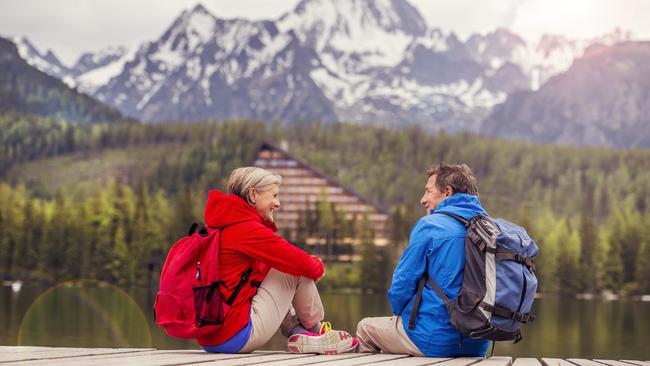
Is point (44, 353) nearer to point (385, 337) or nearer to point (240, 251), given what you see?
point (240, 251)

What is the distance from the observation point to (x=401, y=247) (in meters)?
127

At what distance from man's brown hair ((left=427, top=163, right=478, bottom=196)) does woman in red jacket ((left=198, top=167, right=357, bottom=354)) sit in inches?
52.1

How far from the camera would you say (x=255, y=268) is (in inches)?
360

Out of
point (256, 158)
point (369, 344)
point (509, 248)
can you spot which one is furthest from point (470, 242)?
point (256, 158)

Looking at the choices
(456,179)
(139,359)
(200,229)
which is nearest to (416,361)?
(456,179)

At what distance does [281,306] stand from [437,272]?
1.50m

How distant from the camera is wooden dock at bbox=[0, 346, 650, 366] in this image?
6811mm

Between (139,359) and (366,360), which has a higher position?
(139,359)

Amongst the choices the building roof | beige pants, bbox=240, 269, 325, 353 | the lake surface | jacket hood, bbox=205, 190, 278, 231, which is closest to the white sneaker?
beige pants, bbox=240, 269, 325, 353

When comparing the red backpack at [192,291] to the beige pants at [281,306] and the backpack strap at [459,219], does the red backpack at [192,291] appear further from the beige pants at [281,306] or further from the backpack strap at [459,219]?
the backpack strap at [459,219]

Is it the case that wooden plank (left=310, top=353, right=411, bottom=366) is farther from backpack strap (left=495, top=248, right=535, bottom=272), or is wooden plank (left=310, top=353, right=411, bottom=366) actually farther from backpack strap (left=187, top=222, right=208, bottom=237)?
backpack strap (left=187, top=222, right=208, bottom=237)

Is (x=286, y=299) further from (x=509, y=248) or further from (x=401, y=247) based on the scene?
(x=401, y=247)

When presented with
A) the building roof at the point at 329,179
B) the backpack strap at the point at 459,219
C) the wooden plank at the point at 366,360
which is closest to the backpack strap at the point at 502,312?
the backpack strap at the point at 459,219

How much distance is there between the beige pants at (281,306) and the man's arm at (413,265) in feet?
2.58
